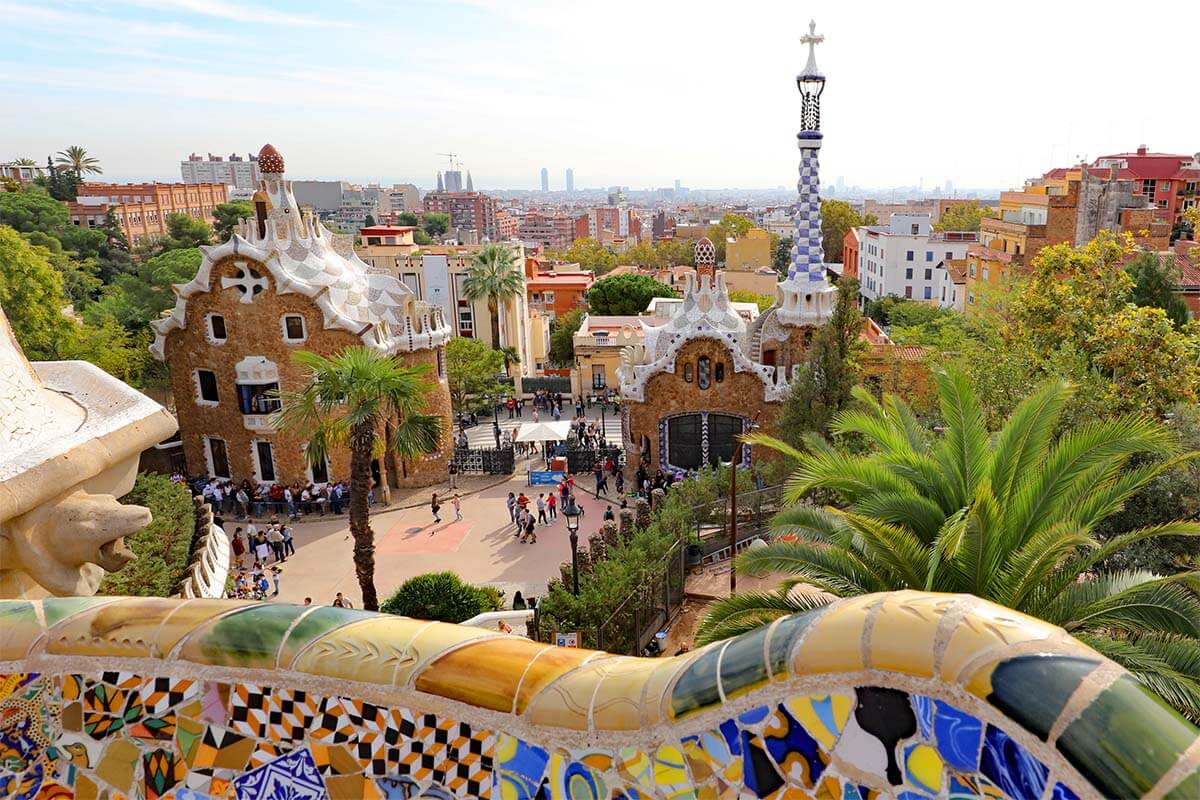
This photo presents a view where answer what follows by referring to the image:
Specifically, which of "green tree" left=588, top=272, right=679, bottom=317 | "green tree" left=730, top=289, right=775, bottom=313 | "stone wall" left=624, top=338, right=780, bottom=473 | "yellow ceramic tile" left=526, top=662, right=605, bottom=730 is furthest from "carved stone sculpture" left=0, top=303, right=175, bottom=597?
"green tree" left=588, top=272, right=679, bottom=317

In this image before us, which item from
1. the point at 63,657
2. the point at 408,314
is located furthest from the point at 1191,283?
the point at 63,657

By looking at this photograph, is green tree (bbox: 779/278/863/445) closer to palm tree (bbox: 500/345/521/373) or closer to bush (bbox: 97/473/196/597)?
bush (bbox: 97/473/196/597)

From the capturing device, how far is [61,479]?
12.9ft

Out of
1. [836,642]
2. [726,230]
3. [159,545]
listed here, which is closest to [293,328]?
Result: [159,545]

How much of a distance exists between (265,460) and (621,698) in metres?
22.1

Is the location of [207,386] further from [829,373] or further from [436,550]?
[829,373]

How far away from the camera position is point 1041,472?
678 centimetres

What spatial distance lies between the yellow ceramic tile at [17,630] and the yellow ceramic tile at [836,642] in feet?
8.60

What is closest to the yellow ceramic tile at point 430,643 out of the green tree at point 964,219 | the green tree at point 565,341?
the green tree at point 565,341

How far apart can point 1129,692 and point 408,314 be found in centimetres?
2275

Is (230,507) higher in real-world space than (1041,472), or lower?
lower

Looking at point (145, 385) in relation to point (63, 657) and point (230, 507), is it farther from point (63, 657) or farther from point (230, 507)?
point (63, 657)

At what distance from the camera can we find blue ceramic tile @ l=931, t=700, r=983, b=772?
6.23ft

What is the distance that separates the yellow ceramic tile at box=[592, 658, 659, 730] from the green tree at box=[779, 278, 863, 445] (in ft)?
46.7
